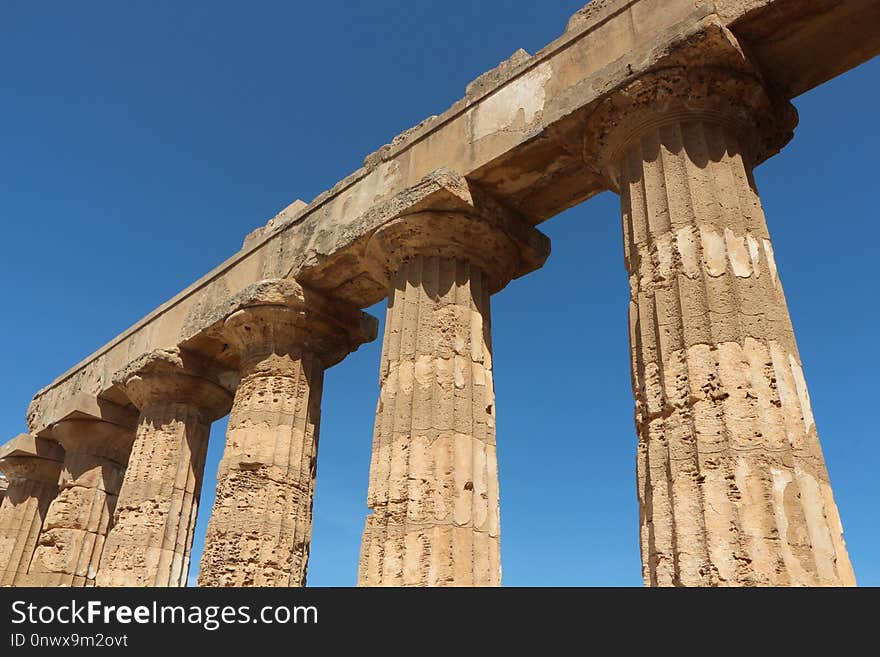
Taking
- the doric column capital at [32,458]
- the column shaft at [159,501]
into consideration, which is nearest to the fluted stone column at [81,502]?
the doric column capital at [32,458]

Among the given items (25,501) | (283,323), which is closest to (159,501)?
(283,323)

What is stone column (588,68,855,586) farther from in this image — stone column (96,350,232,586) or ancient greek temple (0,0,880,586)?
stone column (96,350,232,586)

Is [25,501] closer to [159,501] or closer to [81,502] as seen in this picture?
[81,502]

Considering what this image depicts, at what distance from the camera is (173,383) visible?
13.6m

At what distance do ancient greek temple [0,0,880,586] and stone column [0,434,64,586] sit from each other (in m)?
2.86

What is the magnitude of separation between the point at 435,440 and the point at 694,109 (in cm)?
430

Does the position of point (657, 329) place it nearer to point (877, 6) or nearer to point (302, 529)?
point (877, 6)

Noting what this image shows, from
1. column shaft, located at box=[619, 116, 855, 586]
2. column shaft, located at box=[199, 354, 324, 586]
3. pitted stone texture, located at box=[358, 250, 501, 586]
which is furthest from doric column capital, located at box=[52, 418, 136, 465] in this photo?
column shaft, located at box=[619, 116, 855, 586]

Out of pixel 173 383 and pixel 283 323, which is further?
pixel 173 383

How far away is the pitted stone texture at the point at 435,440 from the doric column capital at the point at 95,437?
809 centimetres

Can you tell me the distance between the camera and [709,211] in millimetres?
7227
